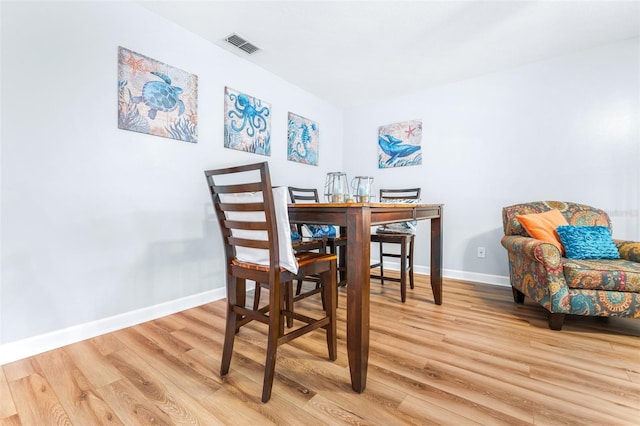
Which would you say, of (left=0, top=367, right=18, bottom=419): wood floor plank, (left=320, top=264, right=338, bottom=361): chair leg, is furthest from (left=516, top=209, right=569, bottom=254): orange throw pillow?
(left=0, top=367, right=18, bottom=419): wood floor plank

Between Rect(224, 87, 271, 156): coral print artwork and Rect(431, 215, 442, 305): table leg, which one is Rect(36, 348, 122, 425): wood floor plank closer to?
Rect(224, 87, 271, 156): coral print artwork

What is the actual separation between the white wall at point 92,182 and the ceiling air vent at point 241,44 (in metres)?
0.20

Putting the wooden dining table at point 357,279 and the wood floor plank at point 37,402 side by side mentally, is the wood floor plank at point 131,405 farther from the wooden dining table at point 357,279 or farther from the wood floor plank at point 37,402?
the wooden dining table at point 357,279

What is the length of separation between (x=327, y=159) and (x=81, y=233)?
2.82 metres

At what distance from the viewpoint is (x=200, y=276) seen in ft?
8.18

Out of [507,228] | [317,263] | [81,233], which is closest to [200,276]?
[81,233]

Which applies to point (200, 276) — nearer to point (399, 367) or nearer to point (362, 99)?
point (399, 367)

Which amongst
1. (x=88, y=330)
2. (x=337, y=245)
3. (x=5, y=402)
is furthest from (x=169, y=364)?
(x=337, y=245)

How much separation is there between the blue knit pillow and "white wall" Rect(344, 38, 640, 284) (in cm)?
64

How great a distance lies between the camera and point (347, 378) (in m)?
1.40

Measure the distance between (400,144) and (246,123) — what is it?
1.91 metres

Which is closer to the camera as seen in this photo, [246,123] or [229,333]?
[229,333]

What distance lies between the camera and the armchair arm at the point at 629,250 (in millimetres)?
2055

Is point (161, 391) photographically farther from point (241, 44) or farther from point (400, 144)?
point (400, 144)
